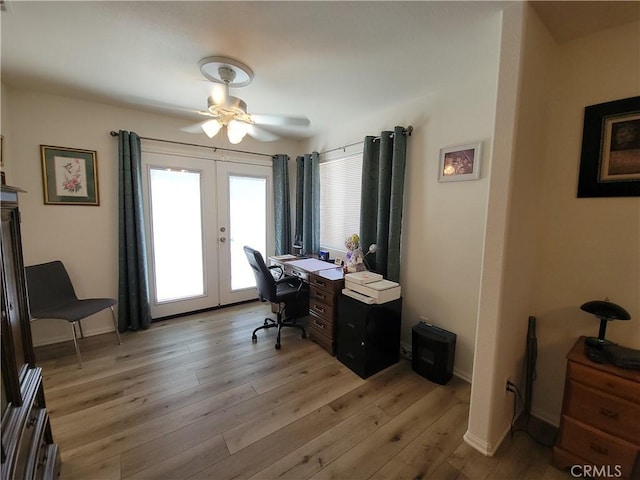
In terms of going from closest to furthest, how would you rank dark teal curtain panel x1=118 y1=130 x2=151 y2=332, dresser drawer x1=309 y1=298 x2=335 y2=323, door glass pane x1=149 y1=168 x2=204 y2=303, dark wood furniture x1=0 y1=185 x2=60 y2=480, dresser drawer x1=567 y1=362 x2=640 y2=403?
1. dark wood furniture x1=0 y1=185 x2=60 y2=480
2. dresser drawer x1=567 y1=362 x2=640 y2=403
3. dresser drawer x1=309 y1=298 x2=335 y2=323
4. dark teal curtain panel x1=118 y1=130 x2=151 y2=332
5. door glass pane x1=149 y1=168 x2=204 y2=303

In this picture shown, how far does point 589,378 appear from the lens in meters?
1.35

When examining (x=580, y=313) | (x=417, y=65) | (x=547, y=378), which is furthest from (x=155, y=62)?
(x=547, y=378)

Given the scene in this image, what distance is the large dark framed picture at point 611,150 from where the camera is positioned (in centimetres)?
141

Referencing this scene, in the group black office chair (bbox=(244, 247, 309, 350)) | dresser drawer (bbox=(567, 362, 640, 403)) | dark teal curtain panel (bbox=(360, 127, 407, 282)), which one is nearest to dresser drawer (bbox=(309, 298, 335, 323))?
black office chair (bbox=(244, 247, 309, 350))

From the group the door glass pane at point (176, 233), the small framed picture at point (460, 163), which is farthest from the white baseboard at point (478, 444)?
the door glass pane at point (176, 233)

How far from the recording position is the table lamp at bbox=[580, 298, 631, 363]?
1343mm

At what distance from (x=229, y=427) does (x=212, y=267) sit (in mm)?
2176

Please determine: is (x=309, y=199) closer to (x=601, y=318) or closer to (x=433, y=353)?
(x=433, y=353)

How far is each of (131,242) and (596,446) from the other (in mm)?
3854

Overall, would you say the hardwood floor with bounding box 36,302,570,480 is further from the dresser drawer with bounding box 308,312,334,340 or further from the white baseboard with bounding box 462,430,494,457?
the dresser drawer with bounding box 308,312,334,340

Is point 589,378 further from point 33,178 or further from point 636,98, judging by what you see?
point 33,178

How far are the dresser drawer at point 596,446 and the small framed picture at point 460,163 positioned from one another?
5.36 ft

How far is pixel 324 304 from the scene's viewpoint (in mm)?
2598

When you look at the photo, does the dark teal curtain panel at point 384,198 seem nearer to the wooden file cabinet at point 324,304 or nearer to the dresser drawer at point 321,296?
the wooden file cabinet at point 324,304
